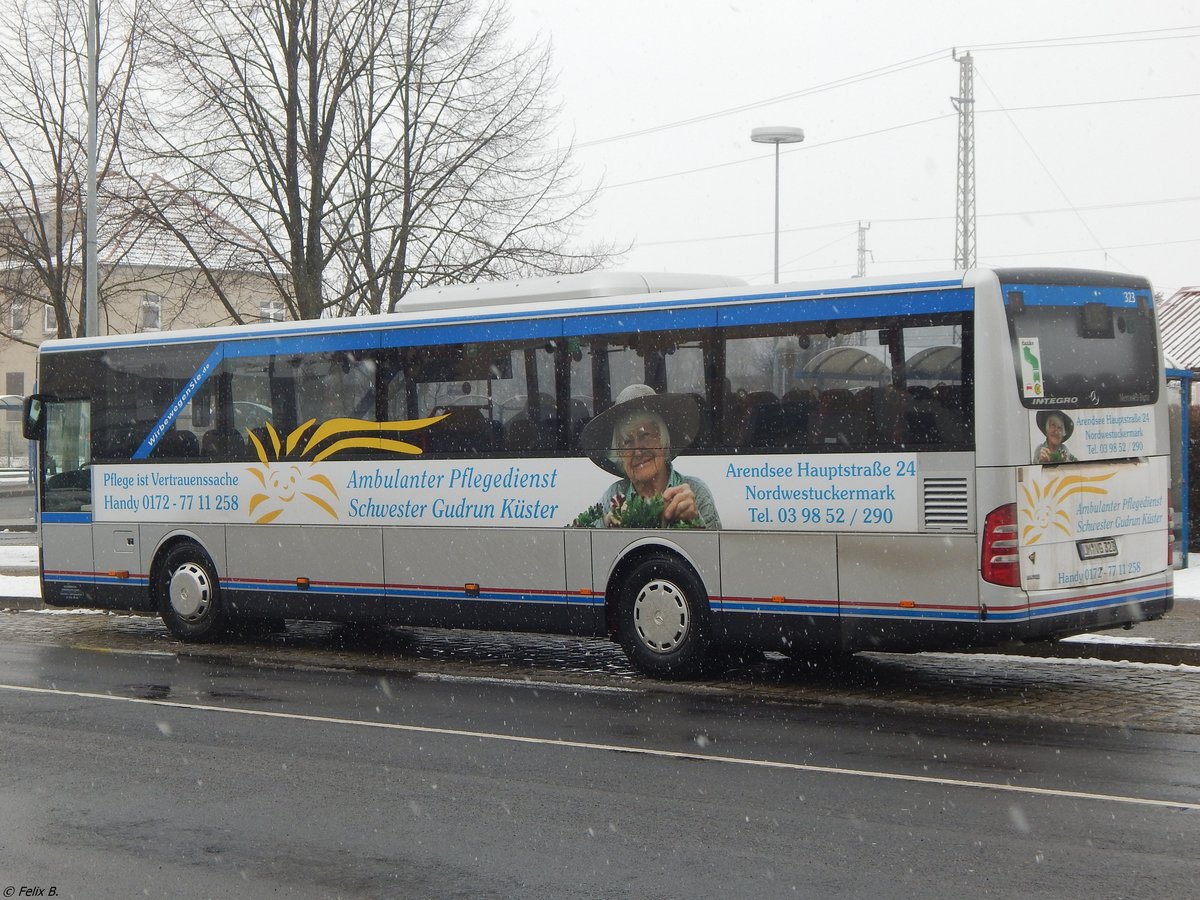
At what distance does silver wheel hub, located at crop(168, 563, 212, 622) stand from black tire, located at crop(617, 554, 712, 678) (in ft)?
16.1

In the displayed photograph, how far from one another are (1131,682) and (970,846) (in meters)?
5.21

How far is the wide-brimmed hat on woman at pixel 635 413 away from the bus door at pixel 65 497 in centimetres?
628

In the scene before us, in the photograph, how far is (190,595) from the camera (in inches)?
600

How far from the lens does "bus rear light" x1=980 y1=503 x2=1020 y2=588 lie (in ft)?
34.1

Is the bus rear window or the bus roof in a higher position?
the bus roof

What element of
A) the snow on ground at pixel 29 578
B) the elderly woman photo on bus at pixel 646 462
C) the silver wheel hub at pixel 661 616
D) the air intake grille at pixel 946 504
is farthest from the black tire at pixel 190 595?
the air intake grille at pixel 946 504

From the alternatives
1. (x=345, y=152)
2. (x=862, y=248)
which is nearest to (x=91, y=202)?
(x=345, y=152)

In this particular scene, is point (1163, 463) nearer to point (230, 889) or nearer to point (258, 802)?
point (258, 802)

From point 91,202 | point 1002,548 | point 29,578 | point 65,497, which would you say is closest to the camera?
point 1002,548

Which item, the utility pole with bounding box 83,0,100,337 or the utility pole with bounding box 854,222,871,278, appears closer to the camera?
the utility pole with bounding box 83,0,100,337

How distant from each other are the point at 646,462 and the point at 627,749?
3.54 metres

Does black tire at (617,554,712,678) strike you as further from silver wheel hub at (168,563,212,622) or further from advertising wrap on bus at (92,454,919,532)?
silver wheel hub at (168,563,212,622)

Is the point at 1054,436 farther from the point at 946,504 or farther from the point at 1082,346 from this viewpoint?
the point at 946,504

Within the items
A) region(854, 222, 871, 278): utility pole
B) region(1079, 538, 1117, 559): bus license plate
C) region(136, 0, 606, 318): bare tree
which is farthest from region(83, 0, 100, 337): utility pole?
region(854, 222, 871, 278): utility pole
